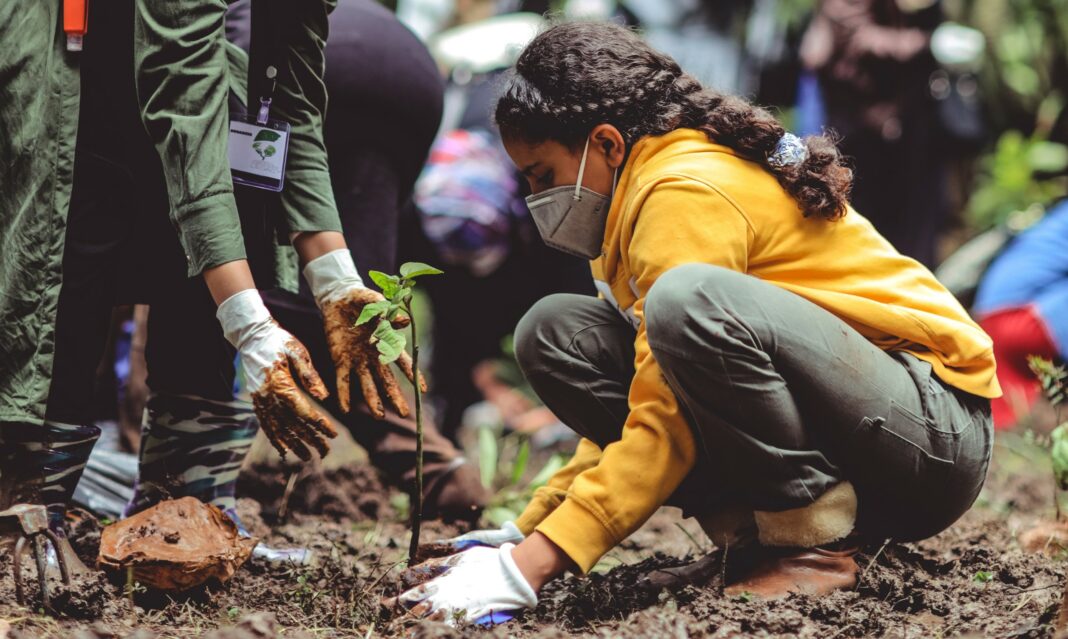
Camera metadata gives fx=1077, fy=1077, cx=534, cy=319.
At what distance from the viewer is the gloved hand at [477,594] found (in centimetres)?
172

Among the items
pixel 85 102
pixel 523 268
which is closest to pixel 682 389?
pixel 85 102

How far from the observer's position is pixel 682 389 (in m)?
1.79

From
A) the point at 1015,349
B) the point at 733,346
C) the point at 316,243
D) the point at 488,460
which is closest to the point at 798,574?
the point at 733,346

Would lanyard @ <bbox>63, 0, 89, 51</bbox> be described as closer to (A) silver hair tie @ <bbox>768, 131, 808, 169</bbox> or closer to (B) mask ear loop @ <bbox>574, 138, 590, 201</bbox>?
(B) mask ear loop @ <bbox>574, 138, 590, 201</bbox>

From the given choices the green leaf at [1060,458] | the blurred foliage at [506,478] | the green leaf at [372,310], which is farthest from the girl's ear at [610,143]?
the green leaf at [1060,458]

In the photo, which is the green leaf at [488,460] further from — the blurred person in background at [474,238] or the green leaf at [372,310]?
the green leaf at [372,310]

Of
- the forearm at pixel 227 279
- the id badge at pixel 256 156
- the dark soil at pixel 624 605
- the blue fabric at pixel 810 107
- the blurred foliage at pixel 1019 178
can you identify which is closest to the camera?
the dark soil at pixel 624 605

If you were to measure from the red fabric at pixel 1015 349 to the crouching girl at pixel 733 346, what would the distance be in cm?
219

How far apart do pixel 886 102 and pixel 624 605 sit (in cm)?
368

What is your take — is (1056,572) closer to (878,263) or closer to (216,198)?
(878,263)

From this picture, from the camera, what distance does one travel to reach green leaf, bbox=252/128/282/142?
6.68 feet

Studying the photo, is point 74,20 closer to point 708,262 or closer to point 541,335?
point 541,335

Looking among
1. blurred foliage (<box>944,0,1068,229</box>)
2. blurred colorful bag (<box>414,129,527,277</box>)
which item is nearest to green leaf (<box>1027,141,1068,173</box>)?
blurred foliage (<box>944,0,1068,229</box>)

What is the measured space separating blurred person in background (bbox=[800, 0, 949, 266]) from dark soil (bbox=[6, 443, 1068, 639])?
2960 millimetres
